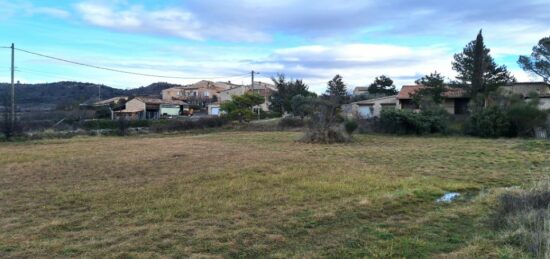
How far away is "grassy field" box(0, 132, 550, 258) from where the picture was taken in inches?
189

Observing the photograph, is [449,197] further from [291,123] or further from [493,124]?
[291,123]

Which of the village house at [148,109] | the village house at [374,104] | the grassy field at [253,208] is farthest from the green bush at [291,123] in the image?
the village house at [148,109]

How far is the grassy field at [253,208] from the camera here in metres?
4.79

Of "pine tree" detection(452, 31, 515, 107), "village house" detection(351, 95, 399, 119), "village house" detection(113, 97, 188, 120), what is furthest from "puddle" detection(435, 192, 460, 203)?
"village house" detection(113, 97, 188, 120)

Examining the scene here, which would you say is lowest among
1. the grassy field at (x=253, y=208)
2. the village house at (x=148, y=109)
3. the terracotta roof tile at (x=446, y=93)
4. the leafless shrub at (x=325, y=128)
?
the grassy field at (x=253, y=208)

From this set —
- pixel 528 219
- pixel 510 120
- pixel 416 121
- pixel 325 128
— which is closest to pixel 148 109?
pixel 416 121

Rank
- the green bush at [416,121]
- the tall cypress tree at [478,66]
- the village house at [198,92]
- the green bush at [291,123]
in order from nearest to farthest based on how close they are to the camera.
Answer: the green bush at [416,121]
the green bush at [291,123]
the tall cypress tree at [478,66]
the village house at [198,92]

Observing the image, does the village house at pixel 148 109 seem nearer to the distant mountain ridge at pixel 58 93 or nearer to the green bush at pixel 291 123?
the distant mountain ridge at pixel 58 93

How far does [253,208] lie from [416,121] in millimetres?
20863

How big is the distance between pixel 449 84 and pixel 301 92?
18.2 meters

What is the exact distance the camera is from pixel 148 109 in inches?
2242

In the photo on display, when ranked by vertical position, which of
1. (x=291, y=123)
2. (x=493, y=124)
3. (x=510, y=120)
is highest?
(x=510, y=120)

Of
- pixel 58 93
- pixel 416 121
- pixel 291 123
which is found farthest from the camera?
pixel 58 93

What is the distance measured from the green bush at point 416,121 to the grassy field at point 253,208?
13.1 m
